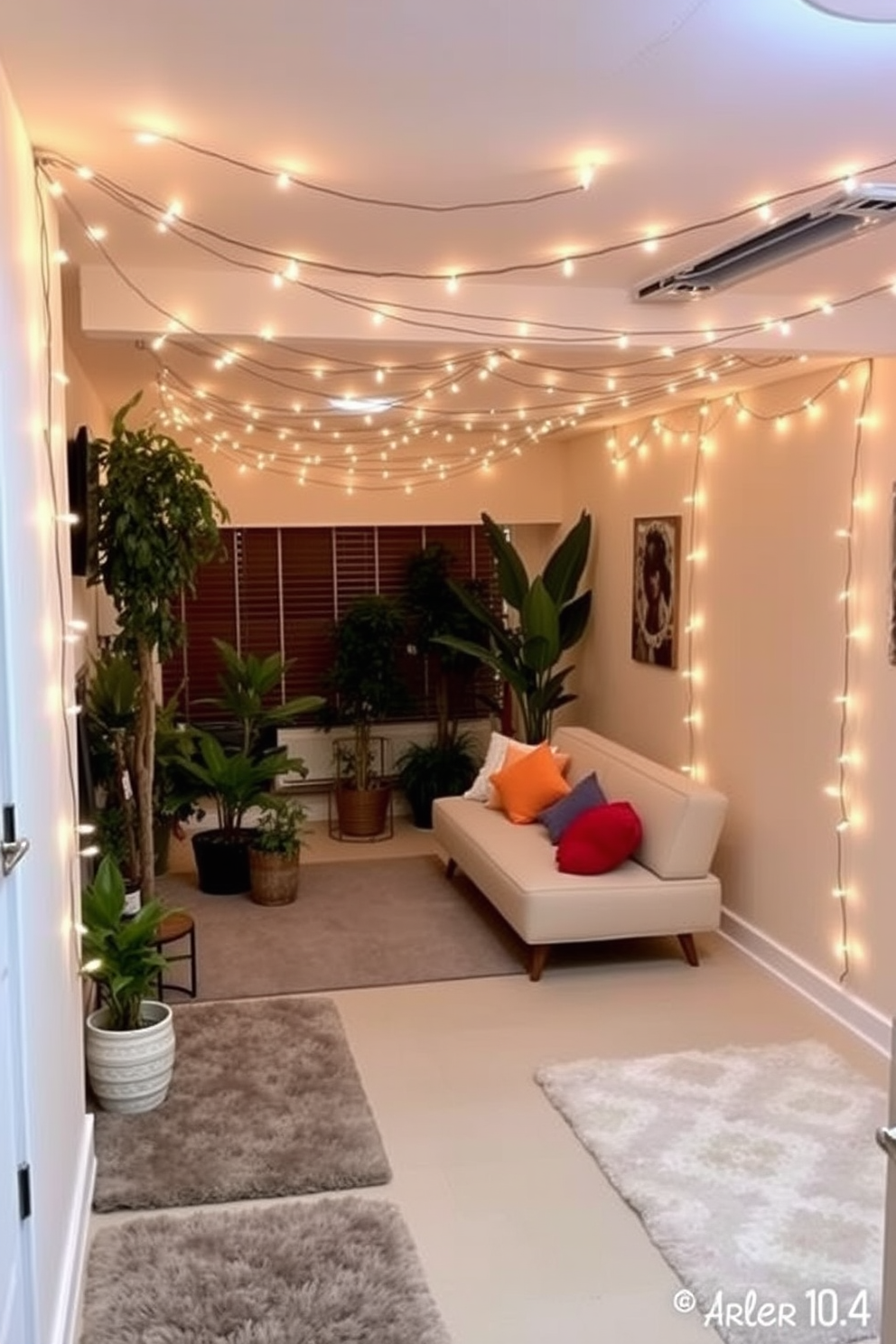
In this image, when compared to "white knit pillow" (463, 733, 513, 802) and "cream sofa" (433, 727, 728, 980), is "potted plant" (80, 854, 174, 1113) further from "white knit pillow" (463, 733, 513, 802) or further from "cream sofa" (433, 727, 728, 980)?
"white knit pillow" (463, 733, 513, 802)

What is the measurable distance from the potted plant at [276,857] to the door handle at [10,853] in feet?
11.8

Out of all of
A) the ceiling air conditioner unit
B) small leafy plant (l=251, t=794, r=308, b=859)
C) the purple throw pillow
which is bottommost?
small leafy plant (l=251, t=794, r=308, b=859)

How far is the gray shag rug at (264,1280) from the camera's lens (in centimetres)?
245

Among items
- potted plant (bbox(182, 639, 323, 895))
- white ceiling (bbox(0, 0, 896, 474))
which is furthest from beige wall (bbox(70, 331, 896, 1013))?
potted plant (bbox(182, 639, 323, 895))

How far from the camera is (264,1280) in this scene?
2.63 m

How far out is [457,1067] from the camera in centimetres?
383

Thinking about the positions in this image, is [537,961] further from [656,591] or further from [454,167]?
[454,167]

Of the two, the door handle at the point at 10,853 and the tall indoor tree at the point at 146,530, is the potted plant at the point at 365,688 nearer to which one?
the tall indoor tree at the point at 146,530

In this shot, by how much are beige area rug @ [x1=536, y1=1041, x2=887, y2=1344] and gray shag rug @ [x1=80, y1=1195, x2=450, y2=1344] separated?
2.11 feet

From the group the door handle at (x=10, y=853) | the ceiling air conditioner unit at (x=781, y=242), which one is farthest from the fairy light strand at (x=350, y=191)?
the door handle at (x=10, y=853)

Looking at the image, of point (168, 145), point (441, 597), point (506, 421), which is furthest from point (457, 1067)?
Answer: point (441, 597)

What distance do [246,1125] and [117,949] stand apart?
2.09ft

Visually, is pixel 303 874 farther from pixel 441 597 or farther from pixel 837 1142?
pixel 837 1142

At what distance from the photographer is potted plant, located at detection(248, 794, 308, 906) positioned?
5.54 metres
